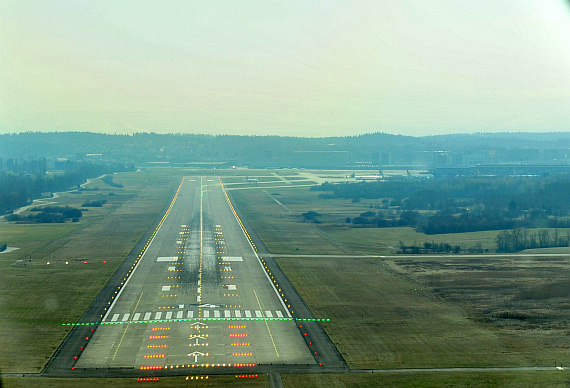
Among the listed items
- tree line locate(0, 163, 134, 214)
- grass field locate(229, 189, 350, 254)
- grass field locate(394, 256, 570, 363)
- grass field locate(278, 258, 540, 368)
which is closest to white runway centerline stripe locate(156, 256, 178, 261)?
grass field locate(229, 189, 350, 254)

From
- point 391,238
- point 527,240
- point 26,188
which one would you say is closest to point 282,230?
point 391,238

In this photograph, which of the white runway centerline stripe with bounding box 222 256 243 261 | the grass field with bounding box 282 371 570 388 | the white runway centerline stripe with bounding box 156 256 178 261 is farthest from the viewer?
the white runway centerline stripe with bounding box 222 256 243 261

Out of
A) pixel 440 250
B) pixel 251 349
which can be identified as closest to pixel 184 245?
pixel 440 250

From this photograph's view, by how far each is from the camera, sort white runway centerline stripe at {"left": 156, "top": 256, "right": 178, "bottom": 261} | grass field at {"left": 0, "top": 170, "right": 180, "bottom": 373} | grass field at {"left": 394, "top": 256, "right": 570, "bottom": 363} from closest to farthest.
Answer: grass field at {"left": 0, "top": 170, "right": 180, "bottom": 373}, grass field at {"left": 394, "top": 256, "right": 570, "bottom": 363}, white runway centerline stripe at {"left": 156, "top": 256, "right": 178, "bottom": 261}

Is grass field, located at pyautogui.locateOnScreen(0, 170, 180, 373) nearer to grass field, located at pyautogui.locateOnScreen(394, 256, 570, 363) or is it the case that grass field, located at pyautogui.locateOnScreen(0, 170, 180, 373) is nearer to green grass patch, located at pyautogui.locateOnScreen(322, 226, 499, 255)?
green grass patch, located at pyautogui.locateOnScreen(322, 226, 499, 255)

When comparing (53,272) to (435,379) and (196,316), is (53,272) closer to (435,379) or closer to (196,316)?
(196,316)

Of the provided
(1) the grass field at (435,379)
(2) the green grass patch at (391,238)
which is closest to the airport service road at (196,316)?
(1) the grass field at (435,379)

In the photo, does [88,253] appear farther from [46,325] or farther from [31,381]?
[31,381]
